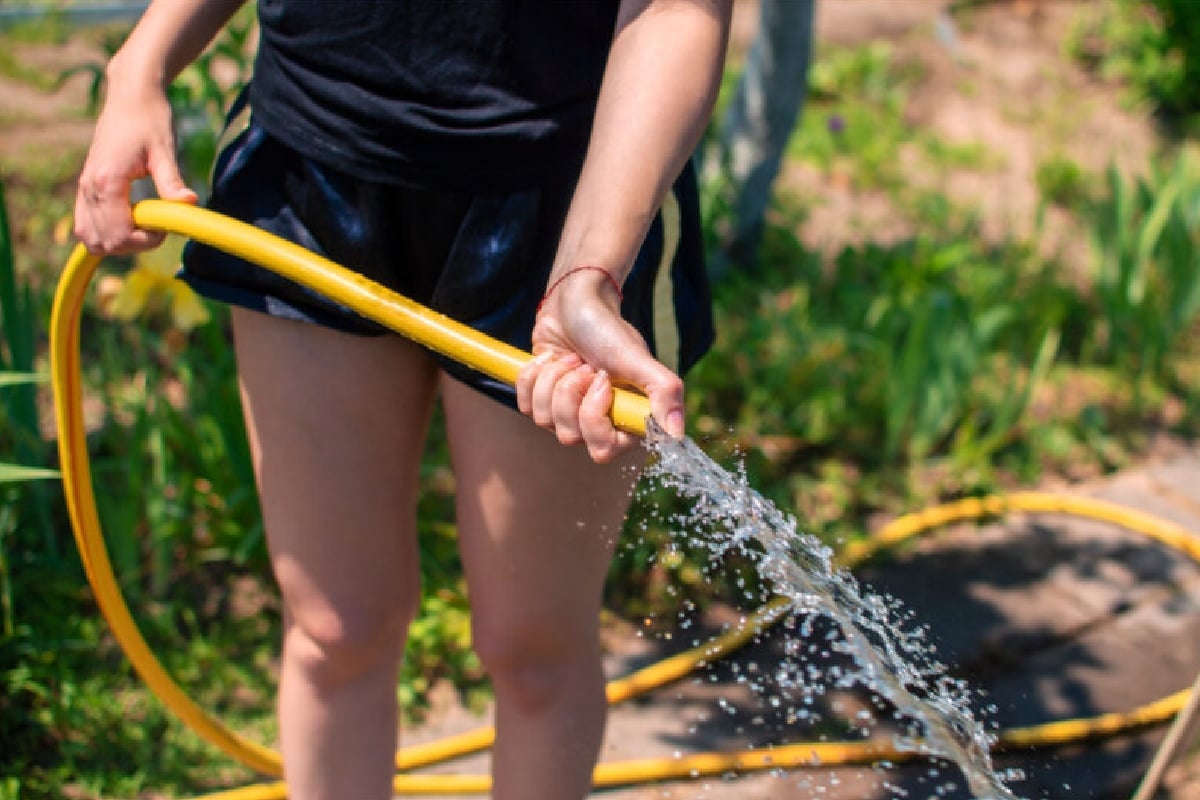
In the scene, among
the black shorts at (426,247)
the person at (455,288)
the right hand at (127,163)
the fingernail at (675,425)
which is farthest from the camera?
the right hand at (127,163)

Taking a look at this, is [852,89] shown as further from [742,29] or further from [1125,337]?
[1125,337]

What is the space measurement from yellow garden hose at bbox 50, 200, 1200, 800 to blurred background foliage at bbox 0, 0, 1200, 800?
4.2 inches

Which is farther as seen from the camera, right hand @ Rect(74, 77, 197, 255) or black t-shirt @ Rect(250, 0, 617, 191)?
right hand @ Rect(74, 77, 197, 255)

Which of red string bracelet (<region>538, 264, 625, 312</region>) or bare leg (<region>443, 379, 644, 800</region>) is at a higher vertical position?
red string bracelet (<region>538, 264, 625, 312</region>)

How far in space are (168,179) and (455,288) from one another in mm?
393

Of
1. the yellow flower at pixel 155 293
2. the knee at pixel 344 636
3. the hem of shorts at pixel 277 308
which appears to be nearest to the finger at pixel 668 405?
the hem of shorts at pixel 277 308

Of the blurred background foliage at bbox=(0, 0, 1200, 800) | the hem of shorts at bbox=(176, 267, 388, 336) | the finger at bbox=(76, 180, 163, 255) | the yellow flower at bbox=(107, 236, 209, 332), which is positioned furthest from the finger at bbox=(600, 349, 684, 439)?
the yellow flower at bbox=(107, 236, 209, 332)

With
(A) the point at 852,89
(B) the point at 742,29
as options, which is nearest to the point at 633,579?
(A) the point at 852,89

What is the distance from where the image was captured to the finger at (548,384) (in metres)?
1.19

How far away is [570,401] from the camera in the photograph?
1.18m

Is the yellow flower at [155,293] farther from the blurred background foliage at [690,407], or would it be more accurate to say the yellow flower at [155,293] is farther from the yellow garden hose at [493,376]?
the yellow garden hose at [493,376]

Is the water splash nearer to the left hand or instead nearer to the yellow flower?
the left hand

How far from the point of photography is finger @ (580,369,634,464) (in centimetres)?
117

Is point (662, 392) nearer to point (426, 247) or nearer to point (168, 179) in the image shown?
point (426, 247)
